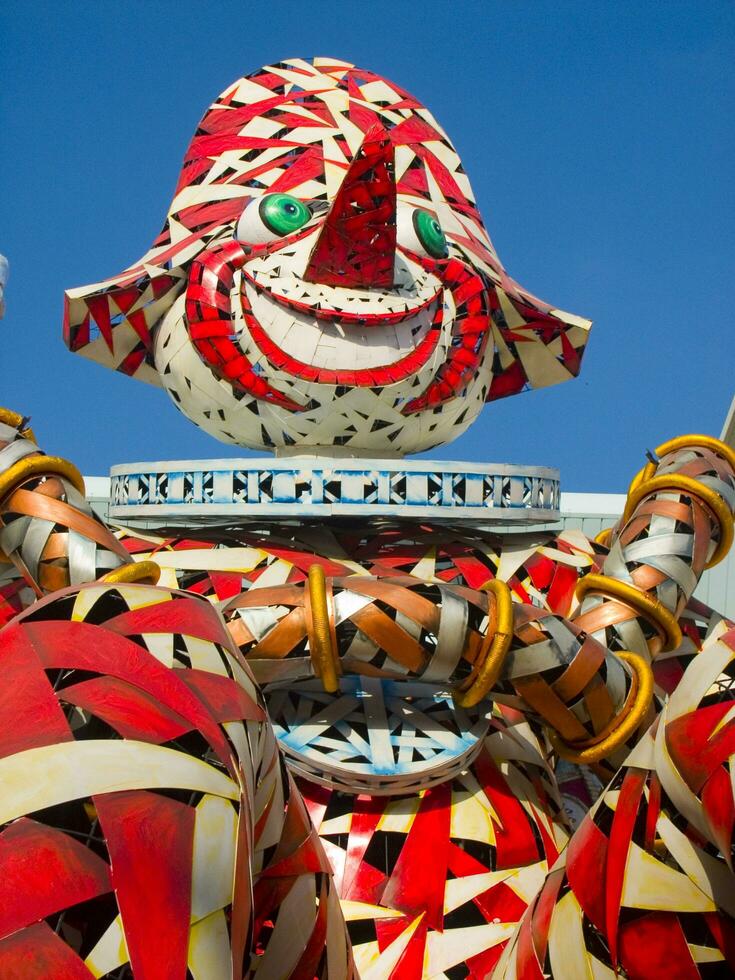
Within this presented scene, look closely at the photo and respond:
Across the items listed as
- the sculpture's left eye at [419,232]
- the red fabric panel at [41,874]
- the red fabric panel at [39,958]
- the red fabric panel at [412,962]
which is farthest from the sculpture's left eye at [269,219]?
the red fabric panel at [39,958]

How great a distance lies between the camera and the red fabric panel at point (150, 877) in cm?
206

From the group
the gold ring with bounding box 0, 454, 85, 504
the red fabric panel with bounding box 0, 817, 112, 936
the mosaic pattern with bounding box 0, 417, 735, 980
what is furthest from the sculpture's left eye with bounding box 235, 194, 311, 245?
the red fabric panel with bounding box 0, 817, 112, 936

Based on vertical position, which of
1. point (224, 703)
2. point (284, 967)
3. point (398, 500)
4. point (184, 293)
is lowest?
point (284, 967)

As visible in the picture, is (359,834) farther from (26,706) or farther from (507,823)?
(26,706)

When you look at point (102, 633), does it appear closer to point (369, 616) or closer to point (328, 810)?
point (369, 616)

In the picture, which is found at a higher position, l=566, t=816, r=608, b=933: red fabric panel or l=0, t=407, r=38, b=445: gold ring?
l=0, t=407, r=38, b=445: gold ring

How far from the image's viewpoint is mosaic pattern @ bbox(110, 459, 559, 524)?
12.7 feet

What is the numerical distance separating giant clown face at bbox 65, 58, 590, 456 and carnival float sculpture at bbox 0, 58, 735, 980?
1 cm

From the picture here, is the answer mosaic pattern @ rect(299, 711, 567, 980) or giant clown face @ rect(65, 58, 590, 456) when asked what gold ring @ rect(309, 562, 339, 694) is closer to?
mosaic pattern @ rect(299, 711, 567, 980)

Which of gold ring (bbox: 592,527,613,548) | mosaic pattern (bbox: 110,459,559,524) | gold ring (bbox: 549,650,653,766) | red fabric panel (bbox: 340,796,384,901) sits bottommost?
red fabric panel (bbox: 340,796,384,901)

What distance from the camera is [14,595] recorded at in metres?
3.92

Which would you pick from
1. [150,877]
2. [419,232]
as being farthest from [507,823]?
[419,232]

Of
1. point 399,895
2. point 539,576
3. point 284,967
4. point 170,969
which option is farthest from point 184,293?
point 170,969

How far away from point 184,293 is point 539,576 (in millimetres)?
1509
